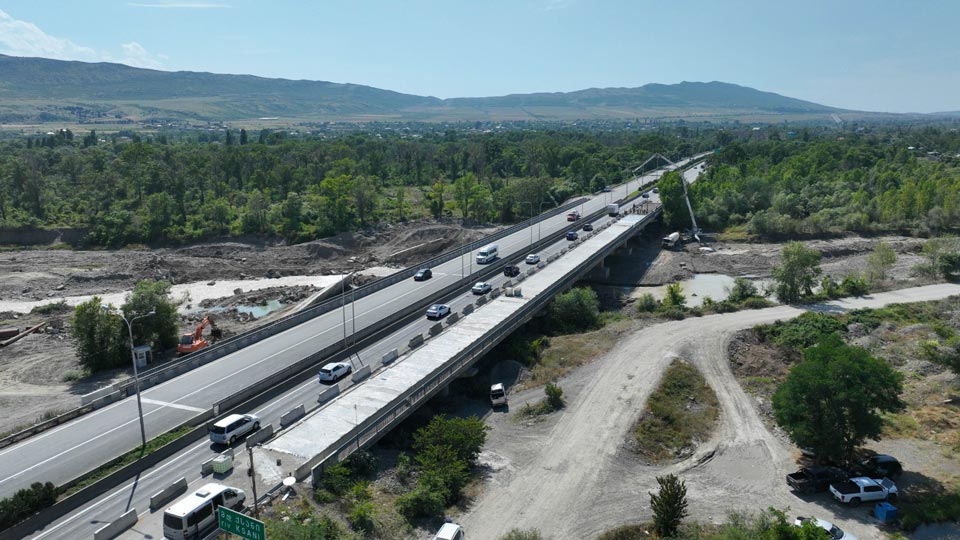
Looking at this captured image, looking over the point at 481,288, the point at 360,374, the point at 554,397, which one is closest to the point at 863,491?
the point at 554,397

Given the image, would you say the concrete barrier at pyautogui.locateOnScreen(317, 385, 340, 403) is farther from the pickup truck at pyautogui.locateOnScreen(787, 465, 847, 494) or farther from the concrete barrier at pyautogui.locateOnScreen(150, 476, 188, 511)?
the pickup truck at pyautogui.locateOnScreen(787, 465, 847, 494)

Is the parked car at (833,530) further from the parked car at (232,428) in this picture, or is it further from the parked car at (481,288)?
the parked car at (481,288)

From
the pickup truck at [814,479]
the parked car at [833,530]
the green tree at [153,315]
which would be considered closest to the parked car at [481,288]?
the green tree at [153,315]

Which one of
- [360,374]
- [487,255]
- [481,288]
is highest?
[487,255]

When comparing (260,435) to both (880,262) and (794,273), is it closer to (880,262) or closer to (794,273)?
(794,273)

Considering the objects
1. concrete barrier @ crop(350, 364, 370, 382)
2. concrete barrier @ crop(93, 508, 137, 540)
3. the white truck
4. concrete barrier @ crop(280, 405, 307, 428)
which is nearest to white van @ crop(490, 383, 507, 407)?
concrete barrier @ crop(350, 364, 370, 382)
